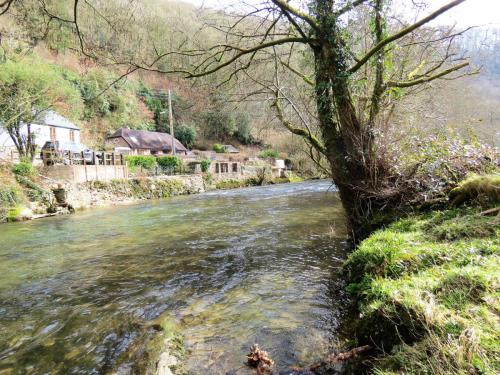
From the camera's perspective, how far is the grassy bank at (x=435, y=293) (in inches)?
78.2

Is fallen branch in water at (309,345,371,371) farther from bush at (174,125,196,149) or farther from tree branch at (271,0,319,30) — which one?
bush at (174,125,196,149)

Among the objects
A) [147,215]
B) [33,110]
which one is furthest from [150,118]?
[147,215]

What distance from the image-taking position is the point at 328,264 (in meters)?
6.02

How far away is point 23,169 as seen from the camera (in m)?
17.6

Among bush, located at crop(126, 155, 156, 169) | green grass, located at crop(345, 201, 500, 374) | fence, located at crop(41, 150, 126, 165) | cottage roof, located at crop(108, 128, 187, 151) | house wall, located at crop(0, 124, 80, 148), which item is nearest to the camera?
green grass, located at crop(345, 201, 500, 374)

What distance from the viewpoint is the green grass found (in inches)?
77.8

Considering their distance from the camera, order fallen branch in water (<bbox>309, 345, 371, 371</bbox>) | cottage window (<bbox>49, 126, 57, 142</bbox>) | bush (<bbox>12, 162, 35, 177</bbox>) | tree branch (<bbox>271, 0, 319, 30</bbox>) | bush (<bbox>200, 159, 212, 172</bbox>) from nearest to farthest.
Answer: fallen branch in water (<bbox>309, 345, 371, 371</bbox>)
tree branch (<bbox>271, 0, 319, 30</bbox>)
bush (<bbox>12, 162, 35, 177</bbox>)
cottage window (<bbox>49, 126, 57, 142</bbox>)
bush (<bbox>200, 159, 212, 172</bbox>)

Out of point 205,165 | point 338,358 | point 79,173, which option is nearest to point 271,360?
point 338,358

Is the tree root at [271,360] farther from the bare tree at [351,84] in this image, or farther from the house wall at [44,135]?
the house wall at [44,135]

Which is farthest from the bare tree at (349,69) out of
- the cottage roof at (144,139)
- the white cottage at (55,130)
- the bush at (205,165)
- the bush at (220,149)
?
the bush at (220,149)

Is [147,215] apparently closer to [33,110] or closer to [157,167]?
[33,110]

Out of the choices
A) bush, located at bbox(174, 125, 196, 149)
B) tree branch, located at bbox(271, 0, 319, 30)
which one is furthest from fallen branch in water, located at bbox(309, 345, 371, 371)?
bush, located at bbox(174, 125, 196, 149)

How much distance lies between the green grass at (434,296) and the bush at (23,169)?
18838 millimetres

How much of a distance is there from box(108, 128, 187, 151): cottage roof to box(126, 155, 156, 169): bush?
453 inches
